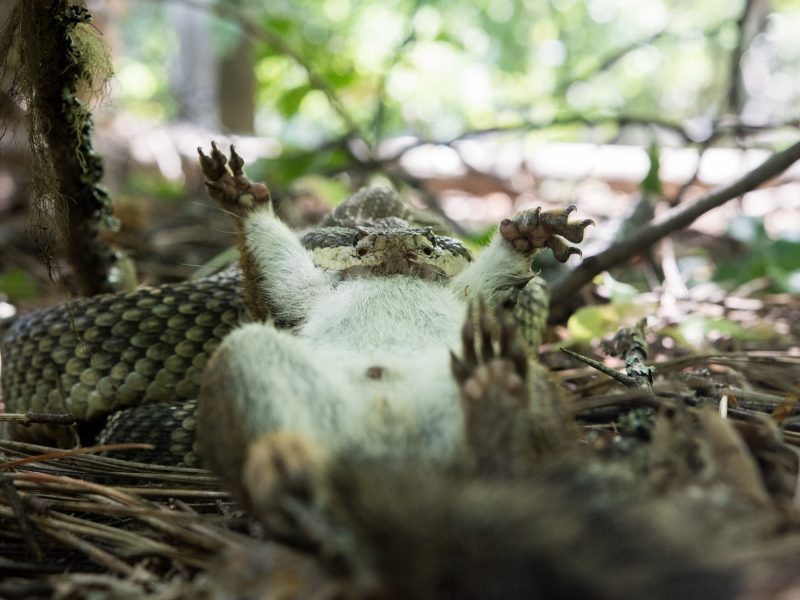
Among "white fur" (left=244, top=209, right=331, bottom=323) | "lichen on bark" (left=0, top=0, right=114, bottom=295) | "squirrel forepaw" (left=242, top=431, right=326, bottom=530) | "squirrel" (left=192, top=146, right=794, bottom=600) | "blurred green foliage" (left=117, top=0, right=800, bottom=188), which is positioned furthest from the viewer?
"blurred green foliage" (left=117, top=0, right=800, bottom=188)

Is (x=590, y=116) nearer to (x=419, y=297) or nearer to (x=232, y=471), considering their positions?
(x=419, y=297)

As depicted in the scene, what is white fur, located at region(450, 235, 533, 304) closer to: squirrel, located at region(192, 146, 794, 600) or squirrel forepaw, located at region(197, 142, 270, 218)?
squirrel, located at region(192, 146, 794, 600)

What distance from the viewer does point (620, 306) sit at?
4137 millimetres

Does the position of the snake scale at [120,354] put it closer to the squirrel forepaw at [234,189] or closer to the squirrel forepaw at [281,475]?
the squirrel forepaw at [234,189]

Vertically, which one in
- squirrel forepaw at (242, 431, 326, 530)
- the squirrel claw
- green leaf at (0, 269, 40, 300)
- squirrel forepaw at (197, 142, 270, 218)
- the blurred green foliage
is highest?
the blurred green foliage

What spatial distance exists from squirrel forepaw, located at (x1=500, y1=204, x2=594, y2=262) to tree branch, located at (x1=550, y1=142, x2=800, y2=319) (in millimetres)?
1248

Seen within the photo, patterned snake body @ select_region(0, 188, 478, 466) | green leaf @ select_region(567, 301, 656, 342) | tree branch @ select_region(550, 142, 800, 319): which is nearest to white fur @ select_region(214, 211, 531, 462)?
patterned snake body @ select_region(0, 188, 478, 466)

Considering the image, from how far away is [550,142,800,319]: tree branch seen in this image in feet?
12.7

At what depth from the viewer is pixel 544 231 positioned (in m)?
2.95

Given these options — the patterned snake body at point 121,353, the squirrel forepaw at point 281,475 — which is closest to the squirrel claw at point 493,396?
the squirrel forepaw at point 281,475

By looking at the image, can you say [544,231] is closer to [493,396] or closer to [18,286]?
[493,396]

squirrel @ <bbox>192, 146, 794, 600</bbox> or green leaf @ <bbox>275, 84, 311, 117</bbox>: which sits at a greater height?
green leaf @ <bbox>275, 84, 311, 117</bbox>

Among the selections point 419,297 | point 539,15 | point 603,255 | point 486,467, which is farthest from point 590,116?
point 539,15

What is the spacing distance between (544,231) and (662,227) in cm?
149
